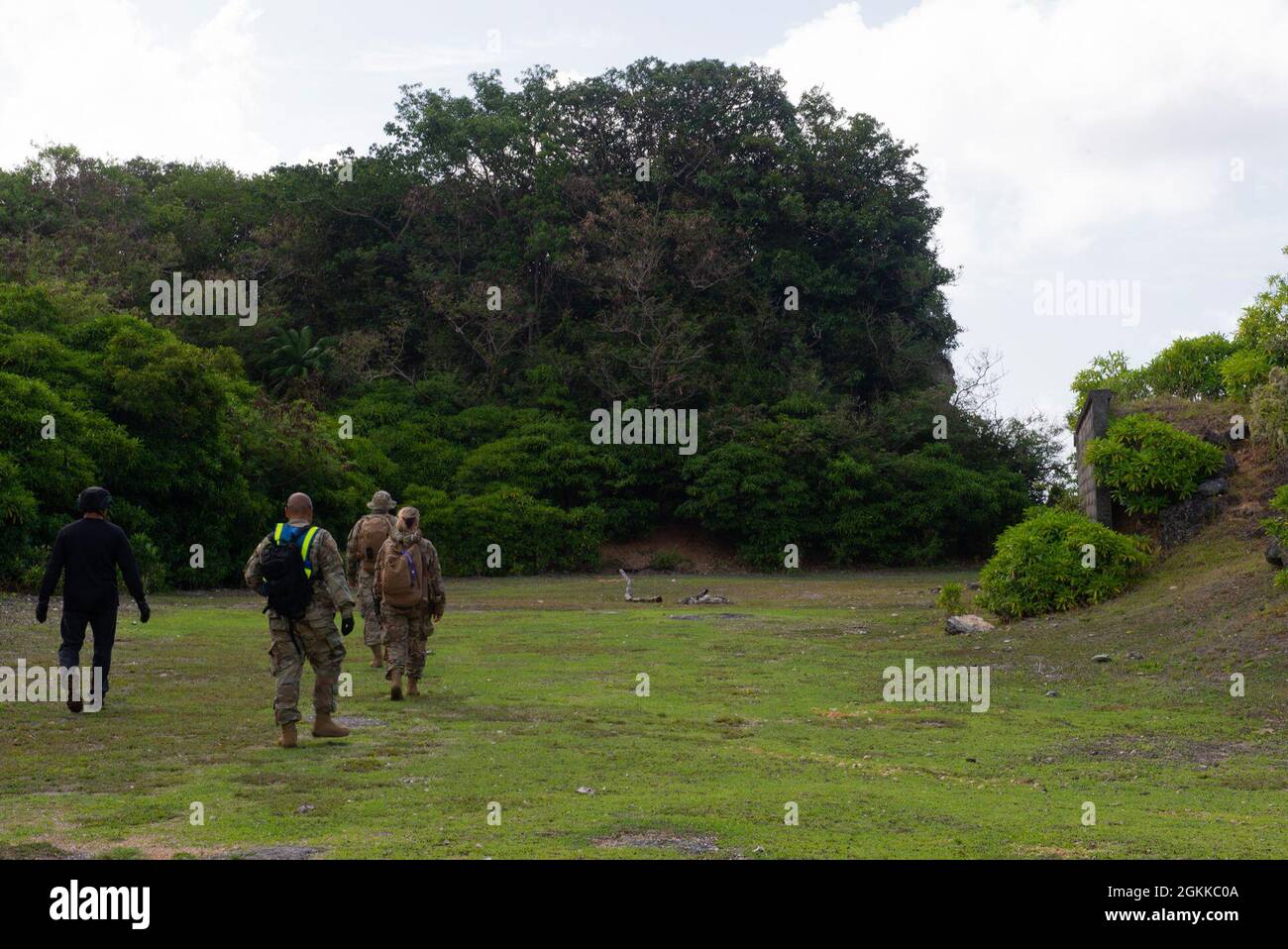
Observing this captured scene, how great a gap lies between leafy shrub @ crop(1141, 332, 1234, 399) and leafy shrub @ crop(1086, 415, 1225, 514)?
16.3 ft

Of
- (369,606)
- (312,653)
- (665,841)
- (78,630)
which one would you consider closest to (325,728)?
(312,653)

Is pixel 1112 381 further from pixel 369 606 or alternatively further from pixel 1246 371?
pixel 369 606

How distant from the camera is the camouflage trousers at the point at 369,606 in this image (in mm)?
15758

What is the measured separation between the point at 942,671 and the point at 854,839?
8283 mm

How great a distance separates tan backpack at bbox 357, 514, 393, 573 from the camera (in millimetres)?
15758

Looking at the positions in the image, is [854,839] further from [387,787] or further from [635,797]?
[387,787]

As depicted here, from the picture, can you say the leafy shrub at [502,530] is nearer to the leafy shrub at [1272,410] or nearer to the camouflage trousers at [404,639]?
the leafy shrub at [1272,410]

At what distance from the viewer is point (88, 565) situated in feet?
39.7

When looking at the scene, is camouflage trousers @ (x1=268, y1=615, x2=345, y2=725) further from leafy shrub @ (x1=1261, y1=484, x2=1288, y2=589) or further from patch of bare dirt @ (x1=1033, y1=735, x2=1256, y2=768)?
leafy shrub @ (x1=1261, y1=484, x2=1288, y2=589)

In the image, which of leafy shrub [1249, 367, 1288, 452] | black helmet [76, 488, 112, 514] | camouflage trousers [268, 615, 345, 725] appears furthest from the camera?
leafy shrub [1249, 367, 1288, 452]

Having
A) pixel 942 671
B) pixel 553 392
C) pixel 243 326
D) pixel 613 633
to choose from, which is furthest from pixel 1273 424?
pixel 243 326
